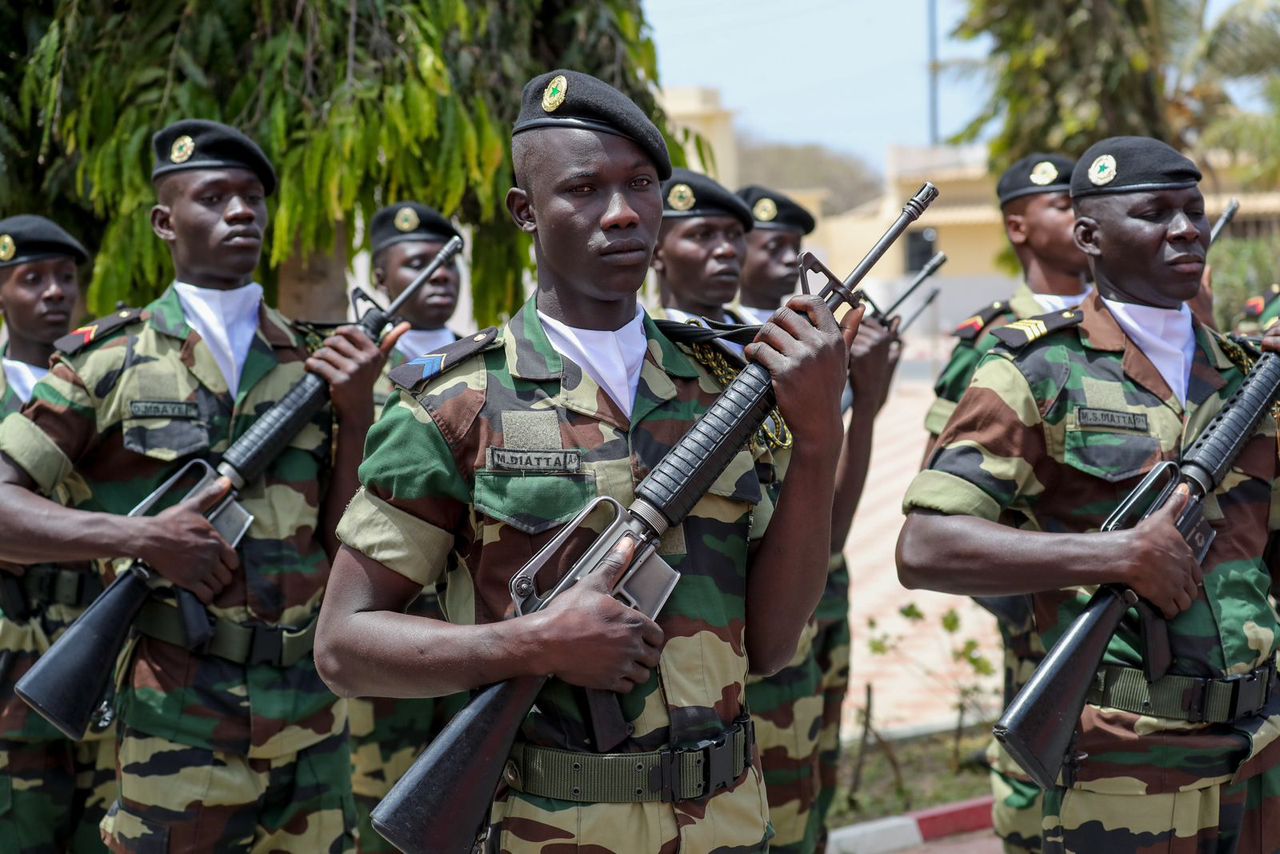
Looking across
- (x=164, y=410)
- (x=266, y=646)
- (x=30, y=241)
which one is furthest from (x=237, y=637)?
(x=30, y=241)

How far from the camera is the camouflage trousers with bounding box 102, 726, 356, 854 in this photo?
3592 millimetres

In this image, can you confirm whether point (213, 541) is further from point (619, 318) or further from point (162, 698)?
point (619, 318)

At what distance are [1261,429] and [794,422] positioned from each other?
5.10 feet

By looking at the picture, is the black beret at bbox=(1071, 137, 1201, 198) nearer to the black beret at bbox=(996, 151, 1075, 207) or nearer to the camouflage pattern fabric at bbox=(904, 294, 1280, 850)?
the camouflage pattern fabric at bbox=(904, 294, 1280, 850)

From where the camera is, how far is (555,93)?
2.48m

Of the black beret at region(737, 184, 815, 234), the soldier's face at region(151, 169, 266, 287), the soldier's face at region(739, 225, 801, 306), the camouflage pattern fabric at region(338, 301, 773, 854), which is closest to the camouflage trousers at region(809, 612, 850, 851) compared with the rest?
the soldier's face at region(739, 225, 801, 306)

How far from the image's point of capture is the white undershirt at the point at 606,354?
99.7 inches

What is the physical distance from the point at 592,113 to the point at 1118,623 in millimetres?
1664

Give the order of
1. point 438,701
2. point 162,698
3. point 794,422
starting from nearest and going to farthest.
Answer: point 794,422
point 162,698
point 438,701

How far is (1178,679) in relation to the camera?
315 centimetres

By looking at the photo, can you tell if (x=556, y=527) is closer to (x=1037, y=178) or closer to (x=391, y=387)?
(x=391, y=387)

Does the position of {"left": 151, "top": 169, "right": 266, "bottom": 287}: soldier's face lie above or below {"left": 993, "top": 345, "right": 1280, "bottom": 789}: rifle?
above

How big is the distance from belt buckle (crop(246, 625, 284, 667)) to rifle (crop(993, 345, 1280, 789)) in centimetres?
188

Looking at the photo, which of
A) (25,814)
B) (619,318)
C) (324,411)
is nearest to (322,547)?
(324,411)
